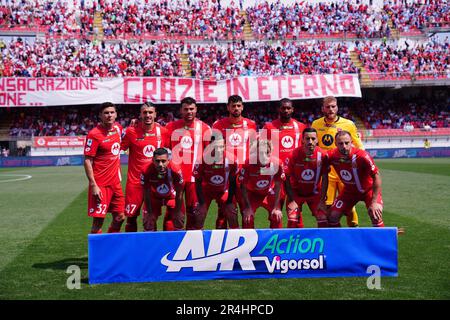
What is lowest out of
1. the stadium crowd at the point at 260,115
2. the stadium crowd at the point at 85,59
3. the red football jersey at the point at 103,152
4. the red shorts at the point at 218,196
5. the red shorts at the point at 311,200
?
the red shorts at the point at 311,200

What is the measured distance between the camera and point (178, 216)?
273 inches

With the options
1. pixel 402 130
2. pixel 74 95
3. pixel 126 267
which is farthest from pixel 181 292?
pixel 402 130

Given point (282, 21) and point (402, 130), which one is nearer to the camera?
point (402, 130)

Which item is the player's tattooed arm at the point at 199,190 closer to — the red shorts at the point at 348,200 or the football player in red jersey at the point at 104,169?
the football player in red jersey at the point at 104,169

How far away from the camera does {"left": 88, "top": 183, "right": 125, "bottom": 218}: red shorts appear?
23.7ft

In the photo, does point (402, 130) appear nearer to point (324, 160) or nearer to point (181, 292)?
point (324, 160)

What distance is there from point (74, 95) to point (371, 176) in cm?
3054

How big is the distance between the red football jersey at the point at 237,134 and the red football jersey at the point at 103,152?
1688mm

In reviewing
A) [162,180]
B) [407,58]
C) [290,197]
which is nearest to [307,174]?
[290,197]

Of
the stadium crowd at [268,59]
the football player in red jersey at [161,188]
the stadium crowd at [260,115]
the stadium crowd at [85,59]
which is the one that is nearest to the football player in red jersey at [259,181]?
the football player in red jersey at [161,188]

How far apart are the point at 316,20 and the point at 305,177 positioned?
125 ft

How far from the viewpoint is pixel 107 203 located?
735 centimetres

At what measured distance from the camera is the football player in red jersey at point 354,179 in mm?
6930

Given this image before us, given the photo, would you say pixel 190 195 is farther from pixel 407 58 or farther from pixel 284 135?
pixel 407 58
